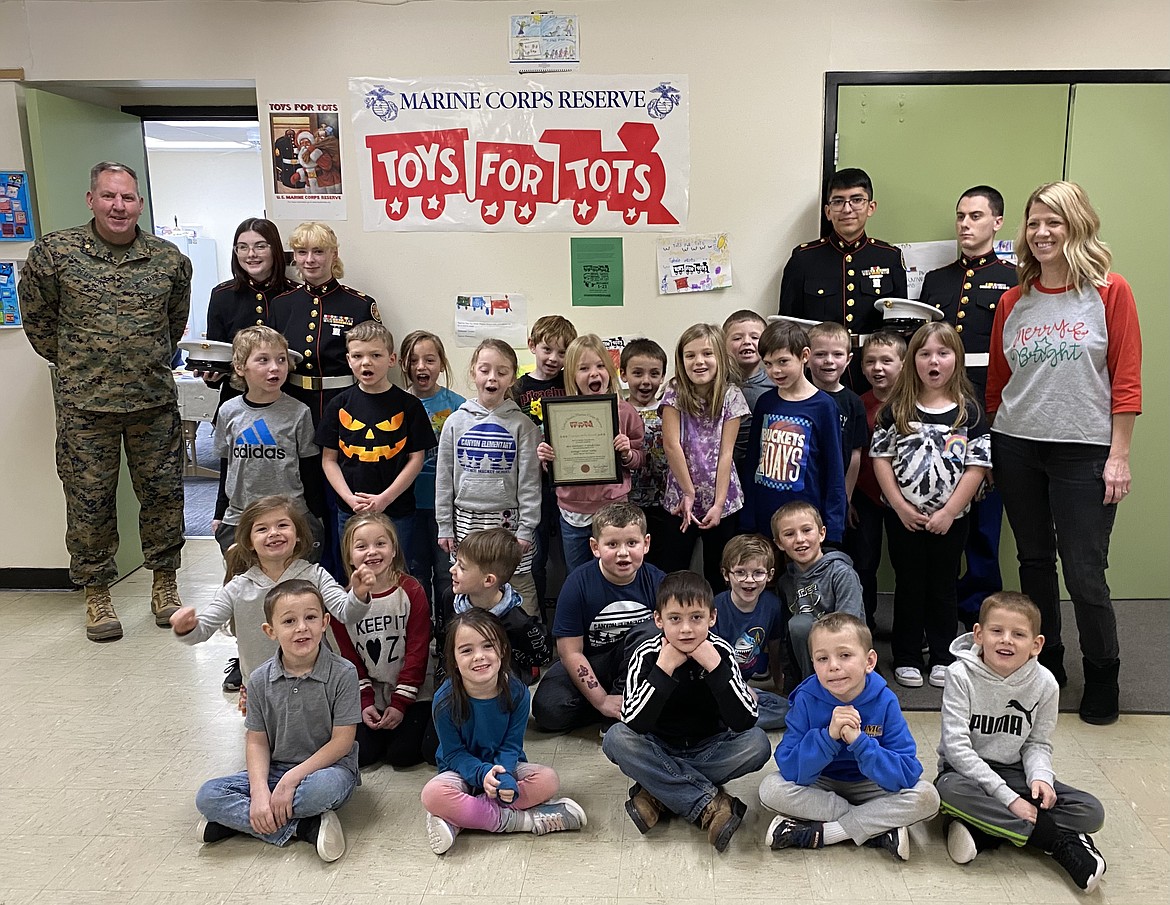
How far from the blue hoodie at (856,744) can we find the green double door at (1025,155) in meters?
2.28

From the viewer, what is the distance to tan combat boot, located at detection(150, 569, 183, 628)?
385cm

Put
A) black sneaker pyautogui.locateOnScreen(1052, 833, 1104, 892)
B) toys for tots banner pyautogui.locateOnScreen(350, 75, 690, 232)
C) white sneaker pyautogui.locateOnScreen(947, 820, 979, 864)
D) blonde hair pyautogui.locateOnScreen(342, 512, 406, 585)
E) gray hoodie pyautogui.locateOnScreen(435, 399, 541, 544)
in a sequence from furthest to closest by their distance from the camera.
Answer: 1. toys for tots banner pyautogui.locateOnScreen(350, 75, 690, 232)
2. gray hoodie pyautogui.locateOnScreen(435, 399, 541, 544)
3. blonde hair pyautogui.locateOnScreen(342, 512, 406, 585)
4. white sneaker pyautogui.locateOnScreen(947, 820, 979, 864)
5. black sneaker pyautogui.locateOnScreen(1052, 833, 1104, 892)

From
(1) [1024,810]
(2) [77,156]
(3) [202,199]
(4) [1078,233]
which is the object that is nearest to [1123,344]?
(4) [1078,233]

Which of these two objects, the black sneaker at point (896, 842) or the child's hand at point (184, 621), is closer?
the black sneaker at point (896, 842)

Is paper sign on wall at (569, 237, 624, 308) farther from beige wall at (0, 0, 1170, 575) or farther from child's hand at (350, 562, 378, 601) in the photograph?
child's hand at (350, 562, 378, 601)

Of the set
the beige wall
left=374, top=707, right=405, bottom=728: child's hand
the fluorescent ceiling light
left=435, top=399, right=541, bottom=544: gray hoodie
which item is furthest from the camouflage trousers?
the fluorescent ceiling light

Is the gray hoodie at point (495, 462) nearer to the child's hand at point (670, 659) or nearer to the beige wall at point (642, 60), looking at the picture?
the beige wall at point (642, 60)

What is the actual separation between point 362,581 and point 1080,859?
6.23 ft

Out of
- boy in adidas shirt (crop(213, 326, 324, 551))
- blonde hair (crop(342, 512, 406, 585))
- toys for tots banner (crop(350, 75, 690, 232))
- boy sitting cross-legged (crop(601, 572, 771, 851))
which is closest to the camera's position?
boy sitting cross-legged (crop(601, 572, 771, 851))

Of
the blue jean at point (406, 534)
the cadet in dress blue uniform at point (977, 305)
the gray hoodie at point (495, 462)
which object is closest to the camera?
the gray hoodie at point (495, 462)

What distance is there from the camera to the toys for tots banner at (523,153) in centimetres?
375

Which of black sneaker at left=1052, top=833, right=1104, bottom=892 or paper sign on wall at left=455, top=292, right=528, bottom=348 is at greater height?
A: paper sign on wall at left=455, top=292, right=528, bottom=348

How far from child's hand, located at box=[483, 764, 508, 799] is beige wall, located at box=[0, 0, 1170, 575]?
6.78 feet

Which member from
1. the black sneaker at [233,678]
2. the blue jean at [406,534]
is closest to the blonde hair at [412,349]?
the blue jean at [406,534]
